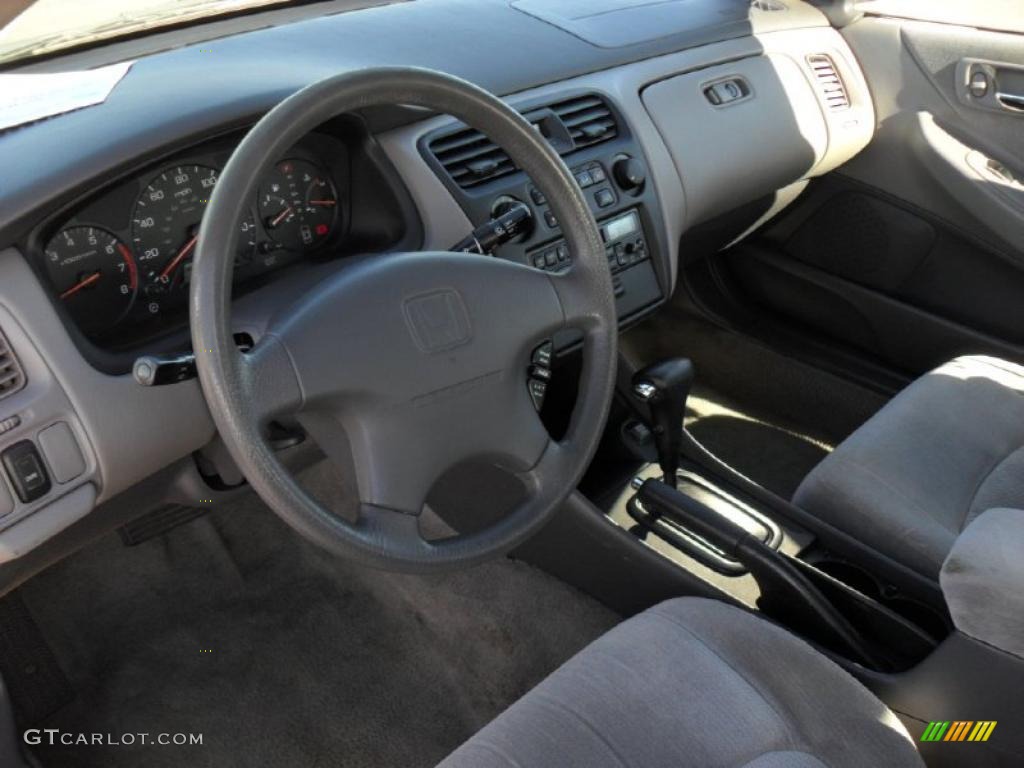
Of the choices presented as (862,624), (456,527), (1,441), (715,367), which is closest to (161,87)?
(1,441)

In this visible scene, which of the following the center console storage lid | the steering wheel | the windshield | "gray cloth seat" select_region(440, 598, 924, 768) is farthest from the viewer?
the center console storage lid

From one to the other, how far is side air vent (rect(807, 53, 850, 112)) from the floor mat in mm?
708

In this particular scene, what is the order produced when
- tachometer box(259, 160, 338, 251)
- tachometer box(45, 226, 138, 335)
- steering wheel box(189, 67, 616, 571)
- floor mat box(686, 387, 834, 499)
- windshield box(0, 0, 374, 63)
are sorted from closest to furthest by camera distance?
steering wheel box(189, 67, 616, 571) < tachometer box(45, 226, 138, 335) < tachometer box(259, 160, 338, 251) < windshield box(0, 0, 374, 63) < floor mat box(686, 387, 834, 499)

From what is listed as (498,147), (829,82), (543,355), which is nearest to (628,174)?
(498,147)

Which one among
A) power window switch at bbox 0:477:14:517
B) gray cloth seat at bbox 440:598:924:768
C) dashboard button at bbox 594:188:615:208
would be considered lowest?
gray cloth seat at bbox 440:598:924:768

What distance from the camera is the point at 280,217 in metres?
1.52

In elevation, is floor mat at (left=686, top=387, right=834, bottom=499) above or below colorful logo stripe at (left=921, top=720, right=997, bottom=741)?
below

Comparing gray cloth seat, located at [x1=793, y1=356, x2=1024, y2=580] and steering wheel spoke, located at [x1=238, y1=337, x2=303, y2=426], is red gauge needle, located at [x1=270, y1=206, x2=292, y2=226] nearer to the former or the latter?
steering wheel spoke, located at [x1=238, y1=337, x2=303, y2=426]

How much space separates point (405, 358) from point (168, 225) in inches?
16.5

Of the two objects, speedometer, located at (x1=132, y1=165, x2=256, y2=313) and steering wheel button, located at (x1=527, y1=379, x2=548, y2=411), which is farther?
steering wheel button, located at (x1=527, y1=379, x2=548, y2=411)

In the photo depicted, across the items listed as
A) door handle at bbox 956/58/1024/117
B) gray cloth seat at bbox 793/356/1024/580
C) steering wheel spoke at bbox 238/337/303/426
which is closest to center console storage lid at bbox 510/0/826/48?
door handle at bbox 956/58/1024/117

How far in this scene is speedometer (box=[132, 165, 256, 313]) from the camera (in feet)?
4.54

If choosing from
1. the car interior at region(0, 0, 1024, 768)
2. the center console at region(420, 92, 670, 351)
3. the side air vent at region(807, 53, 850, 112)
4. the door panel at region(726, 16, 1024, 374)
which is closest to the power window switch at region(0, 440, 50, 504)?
the car interior at region(0, 0, 1024, 768)

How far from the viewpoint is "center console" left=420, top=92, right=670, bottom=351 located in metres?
1.64
